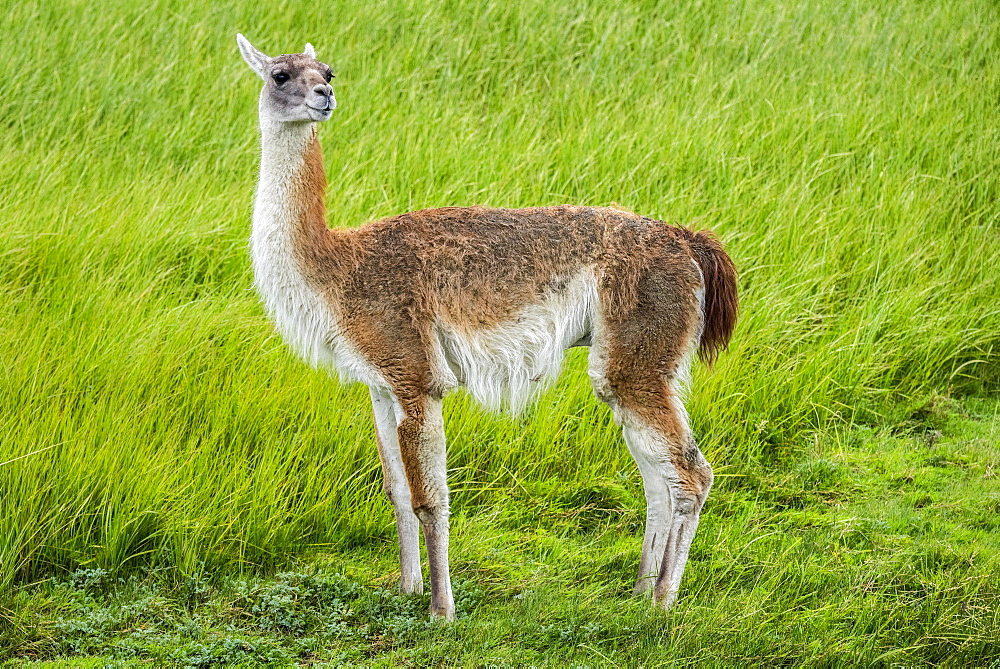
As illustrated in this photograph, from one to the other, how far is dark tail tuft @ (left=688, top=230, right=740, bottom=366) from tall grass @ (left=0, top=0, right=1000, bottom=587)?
124 centimetres

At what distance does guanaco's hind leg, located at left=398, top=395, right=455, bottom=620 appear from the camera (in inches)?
179

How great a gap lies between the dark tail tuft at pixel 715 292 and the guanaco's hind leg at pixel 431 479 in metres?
1.23

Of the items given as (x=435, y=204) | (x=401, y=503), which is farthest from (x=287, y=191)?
(x=435, y=204)

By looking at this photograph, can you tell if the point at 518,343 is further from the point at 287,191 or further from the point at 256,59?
the point at 256,59

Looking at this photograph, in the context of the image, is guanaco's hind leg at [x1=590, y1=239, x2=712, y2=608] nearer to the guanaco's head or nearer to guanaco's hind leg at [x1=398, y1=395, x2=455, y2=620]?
guanaco's hind leg at [x1=398, y1=395, x2=455, y2=620]

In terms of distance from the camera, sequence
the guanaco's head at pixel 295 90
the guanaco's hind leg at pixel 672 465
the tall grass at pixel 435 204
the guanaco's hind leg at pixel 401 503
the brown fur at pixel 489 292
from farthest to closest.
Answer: the tall grass at pixel 435 204
the guanaco's hind leg at pixel 401 503
the guanaco's hind leg at pixel 672 465
the brown fur at pixel 489 292
the guanaco's head at pixel 295 90

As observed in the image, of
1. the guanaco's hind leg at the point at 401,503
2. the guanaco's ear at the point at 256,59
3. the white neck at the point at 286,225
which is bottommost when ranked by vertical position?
the guanaco's hind leg at the point at 401,503

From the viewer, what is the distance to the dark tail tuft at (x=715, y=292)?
4918 millimetres

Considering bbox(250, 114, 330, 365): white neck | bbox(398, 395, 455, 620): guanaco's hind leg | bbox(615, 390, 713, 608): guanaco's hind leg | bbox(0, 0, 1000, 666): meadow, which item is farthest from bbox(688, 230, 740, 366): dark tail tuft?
bbox(250, 114, 330, 365): white neck

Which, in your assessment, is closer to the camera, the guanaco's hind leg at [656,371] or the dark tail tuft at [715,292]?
the guanaco's hind leg at [656,371]

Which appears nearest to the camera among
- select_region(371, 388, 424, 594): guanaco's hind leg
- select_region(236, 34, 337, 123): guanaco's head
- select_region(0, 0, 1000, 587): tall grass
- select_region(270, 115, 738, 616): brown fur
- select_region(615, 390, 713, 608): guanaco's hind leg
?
select_region(236, 34, 337, 123): guanaco's head

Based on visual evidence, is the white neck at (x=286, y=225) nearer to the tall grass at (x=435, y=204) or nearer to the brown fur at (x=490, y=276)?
the brown fur at (x=490, y=276)

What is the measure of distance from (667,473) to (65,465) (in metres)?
2.58

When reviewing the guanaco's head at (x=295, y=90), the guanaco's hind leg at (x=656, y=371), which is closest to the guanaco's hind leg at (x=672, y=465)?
the guanaco's hind leg at (x=656, y=371)
